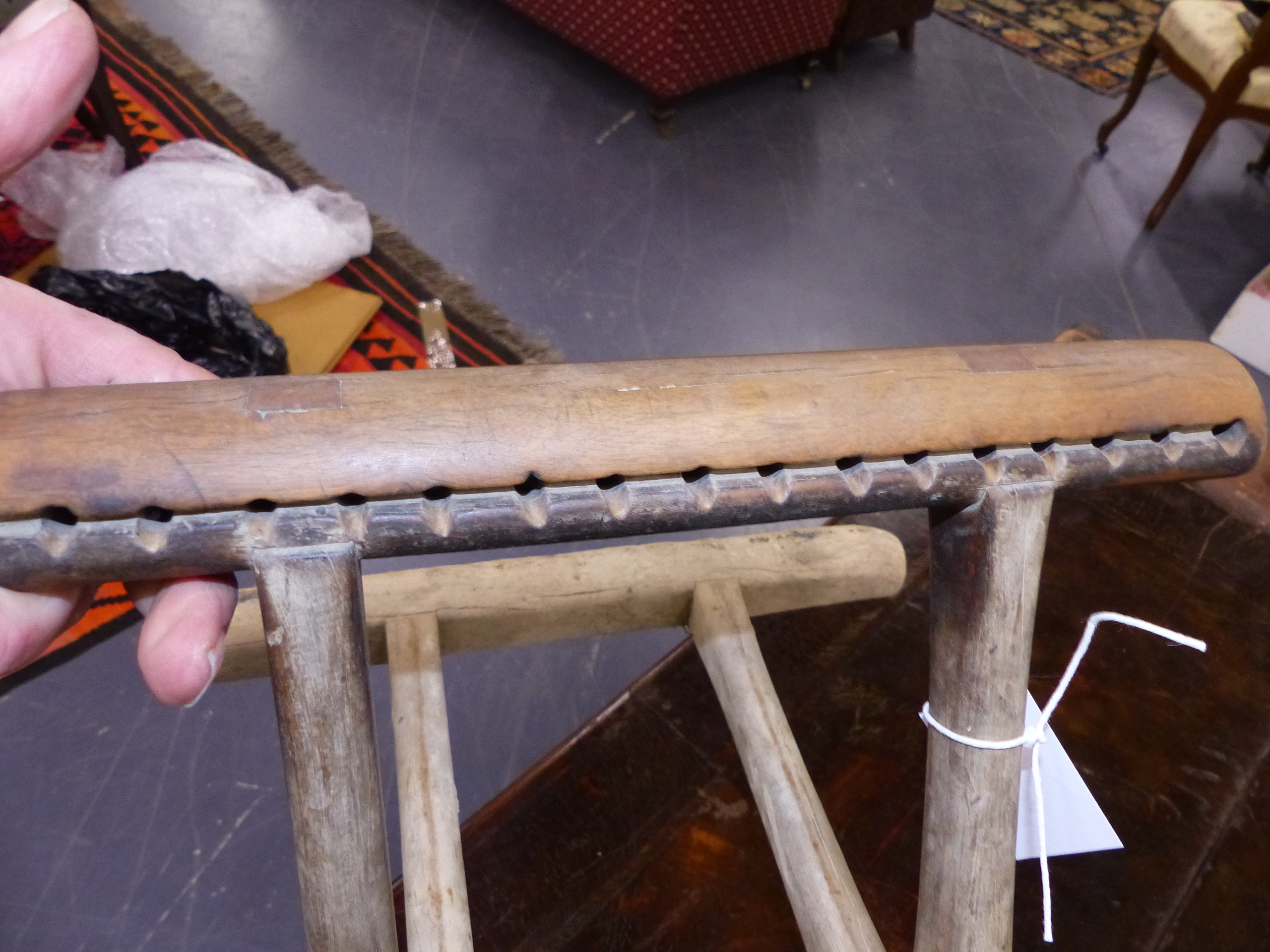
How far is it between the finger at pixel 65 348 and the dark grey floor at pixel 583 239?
845 mm

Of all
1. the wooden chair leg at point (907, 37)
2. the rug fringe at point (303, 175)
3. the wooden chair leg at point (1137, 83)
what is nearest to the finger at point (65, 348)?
the rug fringe at point (303, 175)

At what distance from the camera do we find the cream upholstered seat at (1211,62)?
2.34 m

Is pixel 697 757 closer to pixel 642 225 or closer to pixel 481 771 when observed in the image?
pixel 481 771

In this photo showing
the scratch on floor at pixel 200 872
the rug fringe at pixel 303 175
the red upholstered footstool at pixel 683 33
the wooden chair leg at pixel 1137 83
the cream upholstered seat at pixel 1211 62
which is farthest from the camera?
the wooden chair leg at pixel 1137 83

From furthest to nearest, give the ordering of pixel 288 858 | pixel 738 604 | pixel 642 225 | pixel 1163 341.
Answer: pixel 642 225 < pixel 288 858 < pixel 738 604 < pixel 1163 341

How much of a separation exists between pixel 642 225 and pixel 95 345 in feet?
5.91

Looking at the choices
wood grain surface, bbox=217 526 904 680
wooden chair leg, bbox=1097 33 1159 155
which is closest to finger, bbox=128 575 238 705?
wood grain surface, bbox=217 526 904 680

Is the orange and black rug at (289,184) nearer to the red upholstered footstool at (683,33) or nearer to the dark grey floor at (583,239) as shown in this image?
the dark grey floor at (583,239)

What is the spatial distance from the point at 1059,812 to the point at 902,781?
490 mm

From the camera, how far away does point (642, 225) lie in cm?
248

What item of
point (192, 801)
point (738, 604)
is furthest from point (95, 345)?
point (192, 801)

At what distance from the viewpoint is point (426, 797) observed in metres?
0.94

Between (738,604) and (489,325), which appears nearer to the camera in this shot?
(738,604)

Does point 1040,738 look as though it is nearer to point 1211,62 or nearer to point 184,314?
point 184,314
